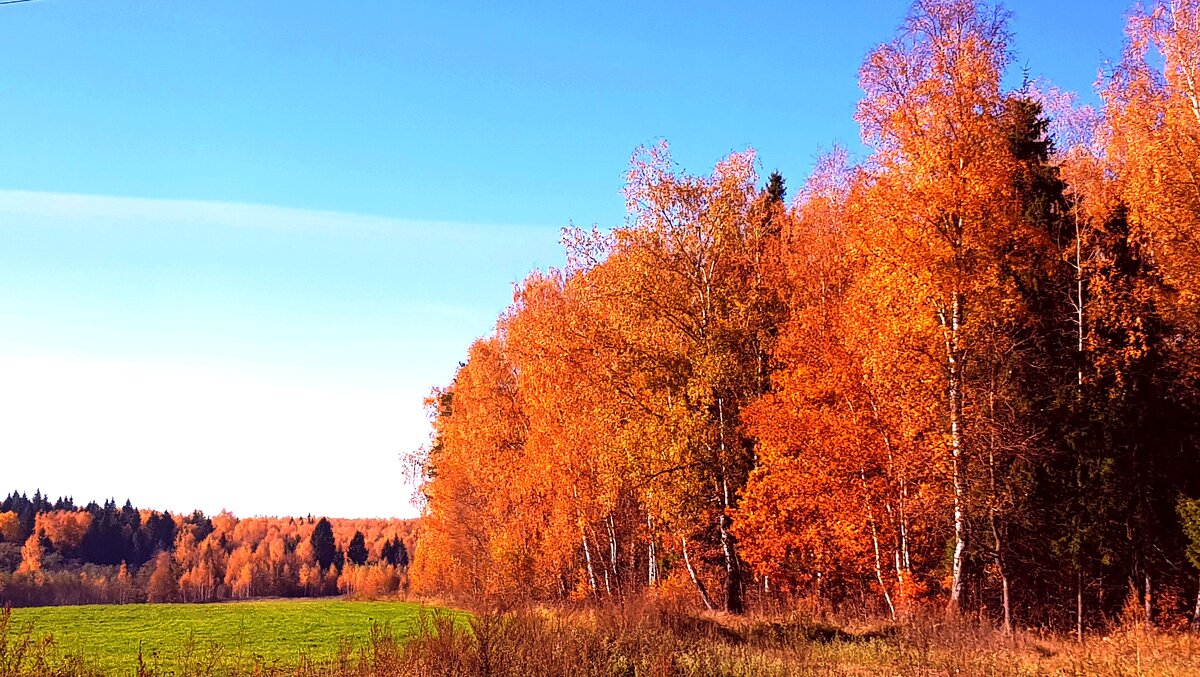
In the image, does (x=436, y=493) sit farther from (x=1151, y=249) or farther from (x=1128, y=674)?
(x=1128, y=674)

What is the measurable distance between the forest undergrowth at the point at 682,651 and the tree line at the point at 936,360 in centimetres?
250

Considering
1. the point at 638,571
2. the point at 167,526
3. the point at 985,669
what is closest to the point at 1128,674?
the point at 985,669

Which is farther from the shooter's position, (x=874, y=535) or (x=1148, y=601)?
(x=874, y=535)

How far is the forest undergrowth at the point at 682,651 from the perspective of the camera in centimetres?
1195

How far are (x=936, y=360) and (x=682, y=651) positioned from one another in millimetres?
8917

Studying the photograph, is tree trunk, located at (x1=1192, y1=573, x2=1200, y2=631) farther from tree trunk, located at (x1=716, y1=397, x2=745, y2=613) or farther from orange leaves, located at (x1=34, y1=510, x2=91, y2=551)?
orange leaves, located at (x1=34, y1=510, x2=91, y2=551)

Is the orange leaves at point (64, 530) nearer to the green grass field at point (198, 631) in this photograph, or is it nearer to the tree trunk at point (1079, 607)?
the green grass field at point (198, 631)

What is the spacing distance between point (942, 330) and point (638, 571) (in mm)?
20134

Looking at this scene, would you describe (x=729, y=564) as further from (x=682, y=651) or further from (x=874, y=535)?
(x=682, y=651)

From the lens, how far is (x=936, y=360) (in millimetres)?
19797

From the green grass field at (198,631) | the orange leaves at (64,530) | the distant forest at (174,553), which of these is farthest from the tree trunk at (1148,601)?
the orange leaves at (64,530)

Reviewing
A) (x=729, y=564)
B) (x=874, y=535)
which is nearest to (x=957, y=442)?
(x=874, y=535)

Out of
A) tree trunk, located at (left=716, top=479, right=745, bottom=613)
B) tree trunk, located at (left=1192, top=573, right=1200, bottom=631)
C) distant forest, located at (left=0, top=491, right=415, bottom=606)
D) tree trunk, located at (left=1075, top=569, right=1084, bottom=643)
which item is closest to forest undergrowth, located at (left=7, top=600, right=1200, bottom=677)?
tree trunk, located at (left=1075, top=569, right=1084, bottom=643)

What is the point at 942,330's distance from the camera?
19.6m
